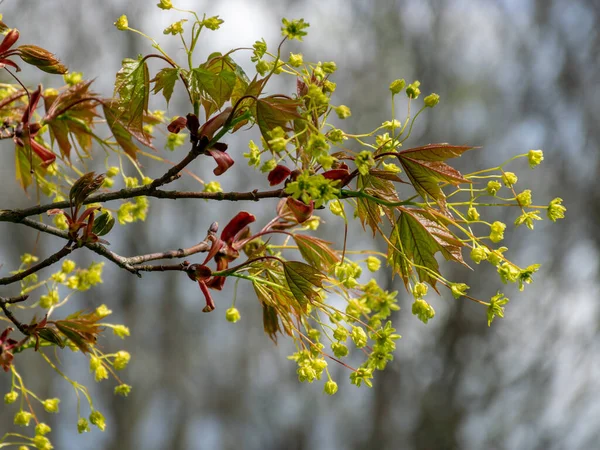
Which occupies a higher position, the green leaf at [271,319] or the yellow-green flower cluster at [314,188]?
the yellow-green flower cluster at [314,188]

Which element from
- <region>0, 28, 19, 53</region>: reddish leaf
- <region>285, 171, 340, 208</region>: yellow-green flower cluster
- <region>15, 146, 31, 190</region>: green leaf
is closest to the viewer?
<region>285, 171, 340, 208</region>: yellow-green flower cluster

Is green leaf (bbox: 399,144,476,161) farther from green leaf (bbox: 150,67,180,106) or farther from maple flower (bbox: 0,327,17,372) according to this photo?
maple flower (bbox: 0,327,17,372)

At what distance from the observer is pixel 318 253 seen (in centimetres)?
51

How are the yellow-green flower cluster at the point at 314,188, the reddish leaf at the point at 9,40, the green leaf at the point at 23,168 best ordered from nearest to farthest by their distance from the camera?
the yellow-green flower cluster at the point at 314,188 → the reddish leaf at the point at 9,40 → the green leaf at the point at 23,168

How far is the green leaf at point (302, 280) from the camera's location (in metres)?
0.46

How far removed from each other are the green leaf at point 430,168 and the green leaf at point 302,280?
0.09 metres

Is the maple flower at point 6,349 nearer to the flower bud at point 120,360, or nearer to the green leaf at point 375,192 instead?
the flower bud at point 120,360

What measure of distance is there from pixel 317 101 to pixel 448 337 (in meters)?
2.43

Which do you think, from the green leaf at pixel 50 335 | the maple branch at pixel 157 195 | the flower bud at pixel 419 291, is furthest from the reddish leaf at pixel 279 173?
the green leaf at pixel 50 335

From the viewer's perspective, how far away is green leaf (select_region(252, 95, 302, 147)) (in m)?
0.40

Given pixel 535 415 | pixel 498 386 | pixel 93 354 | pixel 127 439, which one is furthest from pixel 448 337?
pixel 93 354

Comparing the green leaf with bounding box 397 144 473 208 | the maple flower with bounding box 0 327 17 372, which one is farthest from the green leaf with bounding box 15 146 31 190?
the green leaf with bounding box 397 144 473 208

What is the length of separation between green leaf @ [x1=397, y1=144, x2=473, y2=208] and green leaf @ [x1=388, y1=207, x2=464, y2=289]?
0.02m

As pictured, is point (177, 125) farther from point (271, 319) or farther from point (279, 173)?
point (271, 319)
